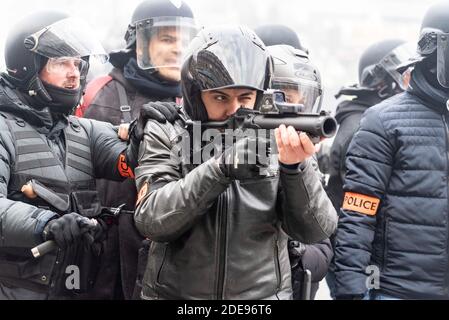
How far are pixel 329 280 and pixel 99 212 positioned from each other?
1676 millimetres

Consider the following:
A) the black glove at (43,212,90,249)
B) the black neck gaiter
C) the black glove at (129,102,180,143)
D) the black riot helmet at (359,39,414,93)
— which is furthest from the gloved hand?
the black riot helmet at (359,39,414,93)

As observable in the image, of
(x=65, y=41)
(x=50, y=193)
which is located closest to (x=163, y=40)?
(x=65, y=41)

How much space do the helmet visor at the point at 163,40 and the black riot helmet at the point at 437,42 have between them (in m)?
1.28

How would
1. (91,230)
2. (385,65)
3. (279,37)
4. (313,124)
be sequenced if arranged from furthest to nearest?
(385,65)
(279,37)
(91,230)
(313,124)

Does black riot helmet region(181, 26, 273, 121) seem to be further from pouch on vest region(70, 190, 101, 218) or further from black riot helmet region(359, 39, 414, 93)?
black riot helmet region(359, 39, 414, 93)

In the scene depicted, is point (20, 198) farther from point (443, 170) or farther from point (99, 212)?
point (443, 170)

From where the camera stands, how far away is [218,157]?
284 cm

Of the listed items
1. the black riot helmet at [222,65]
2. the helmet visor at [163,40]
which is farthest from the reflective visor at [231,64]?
the helmet visor at [163,40]

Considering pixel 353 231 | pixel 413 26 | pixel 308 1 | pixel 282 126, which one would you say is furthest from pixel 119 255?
pixel 308 1

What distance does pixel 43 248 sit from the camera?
3232mm

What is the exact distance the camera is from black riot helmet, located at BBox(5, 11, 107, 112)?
3.76 metres

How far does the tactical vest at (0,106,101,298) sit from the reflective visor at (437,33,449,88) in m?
1.72

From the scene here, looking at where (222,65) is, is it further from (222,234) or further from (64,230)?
(64,230)

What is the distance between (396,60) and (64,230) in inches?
128
